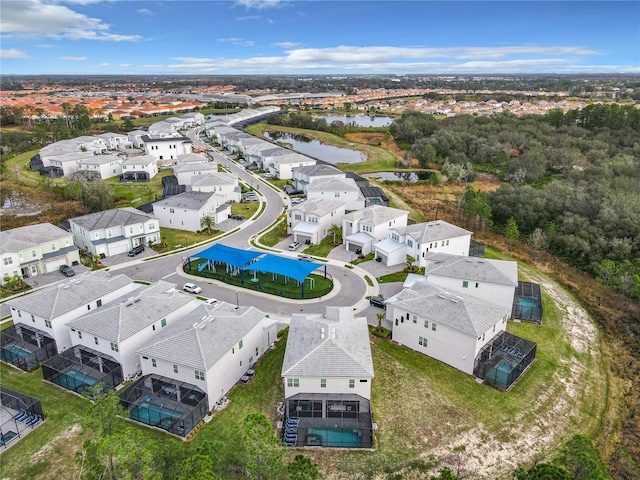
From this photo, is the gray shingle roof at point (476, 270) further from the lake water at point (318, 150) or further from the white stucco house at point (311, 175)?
the lake water at point (318, 150)

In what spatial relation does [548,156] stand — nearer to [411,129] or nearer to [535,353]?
[411,129]

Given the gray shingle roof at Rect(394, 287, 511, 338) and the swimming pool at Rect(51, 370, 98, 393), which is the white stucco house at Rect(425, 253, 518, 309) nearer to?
the gray shingle roof at Rect(394, 287, 511, 338)

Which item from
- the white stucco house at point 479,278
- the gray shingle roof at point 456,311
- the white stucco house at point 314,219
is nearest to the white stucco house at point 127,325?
the gray shingle roof at point 456,311

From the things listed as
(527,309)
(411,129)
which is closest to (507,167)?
(411,129)

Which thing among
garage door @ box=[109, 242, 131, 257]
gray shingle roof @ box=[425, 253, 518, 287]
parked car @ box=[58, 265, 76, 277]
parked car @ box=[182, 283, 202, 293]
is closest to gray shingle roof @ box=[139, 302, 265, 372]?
parked car @ box=[182, 283, 202, 293]

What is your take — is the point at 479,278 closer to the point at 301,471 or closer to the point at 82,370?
the point at 301,471

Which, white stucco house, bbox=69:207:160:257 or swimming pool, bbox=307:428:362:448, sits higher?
white stucco house, bbox=69:207:160:257

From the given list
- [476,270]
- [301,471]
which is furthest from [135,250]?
[301,471]
